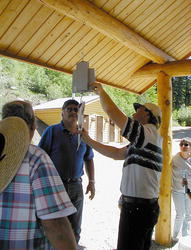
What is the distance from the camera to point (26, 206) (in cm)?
101

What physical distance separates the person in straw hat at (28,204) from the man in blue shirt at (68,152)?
5.47 ft

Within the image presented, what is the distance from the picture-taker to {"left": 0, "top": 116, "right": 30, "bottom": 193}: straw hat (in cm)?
100

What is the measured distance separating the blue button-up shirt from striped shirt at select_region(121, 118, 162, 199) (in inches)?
34.9

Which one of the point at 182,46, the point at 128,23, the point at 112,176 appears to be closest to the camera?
the point at 128,23

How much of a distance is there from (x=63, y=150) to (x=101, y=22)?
4.35 feet

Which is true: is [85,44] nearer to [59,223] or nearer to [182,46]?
[182,46]

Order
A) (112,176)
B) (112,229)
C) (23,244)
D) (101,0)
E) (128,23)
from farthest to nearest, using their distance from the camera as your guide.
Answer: (112,176)
(112,229)
(128,23)
(101,0)
(23,244)

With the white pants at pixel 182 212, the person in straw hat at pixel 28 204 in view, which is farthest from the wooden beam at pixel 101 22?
the white pants at pixel 182 212

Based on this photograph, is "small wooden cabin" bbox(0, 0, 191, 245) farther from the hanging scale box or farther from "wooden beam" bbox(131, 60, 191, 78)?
the hanging scale box

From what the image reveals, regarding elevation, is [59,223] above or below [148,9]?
below

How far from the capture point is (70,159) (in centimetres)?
277

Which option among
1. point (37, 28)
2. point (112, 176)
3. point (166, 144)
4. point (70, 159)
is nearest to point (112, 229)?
point (166, 144)

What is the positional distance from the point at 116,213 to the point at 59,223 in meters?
4.61

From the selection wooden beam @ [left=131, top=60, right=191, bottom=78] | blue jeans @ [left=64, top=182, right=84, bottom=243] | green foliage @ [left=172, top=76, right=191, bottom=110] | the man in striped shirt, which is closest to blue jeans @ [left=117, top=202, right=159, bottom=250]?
the man in striped shirt
